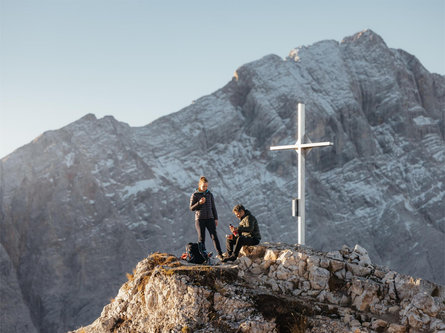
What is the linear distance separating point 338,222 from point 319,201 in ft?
19.3

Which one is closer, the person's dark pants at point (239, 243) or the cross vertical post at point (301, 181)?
the person's dark pants at point (239, 243)

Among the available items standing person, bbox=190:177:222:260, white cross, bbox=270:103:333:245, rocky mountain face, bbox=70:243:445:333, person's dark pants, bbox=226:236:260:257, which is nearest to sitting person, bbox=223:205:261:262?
person's dark pants, bbox=226:236:260:257

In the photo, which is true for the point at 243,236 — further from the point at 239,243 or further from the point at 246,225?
the point at 246,225

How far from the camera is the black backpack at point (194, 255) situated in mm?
14078

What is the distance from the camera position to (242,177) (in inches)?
4931

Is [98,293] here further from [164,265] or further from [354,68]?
[164,265]

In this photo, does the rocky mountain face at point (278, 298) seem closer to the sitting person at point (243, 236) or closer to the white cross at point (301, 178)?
the sitting person at point (243, 236)

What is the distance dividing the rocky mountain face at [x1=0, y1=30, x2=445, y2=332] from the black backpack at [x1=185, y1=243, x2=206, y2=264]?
82206 millimetres

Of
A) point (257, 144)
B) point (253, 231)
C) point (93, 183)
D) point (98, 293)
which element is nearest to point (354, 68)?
point (257, 144)

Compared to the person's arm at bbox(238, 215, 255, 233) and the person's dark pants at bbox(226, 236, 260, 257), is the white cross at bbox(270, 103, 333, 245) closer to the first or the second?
the person's arm at bbox(238, 215, 255, 233)

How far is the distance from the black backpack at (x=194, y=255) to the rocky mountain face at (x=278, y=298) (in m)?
1.05

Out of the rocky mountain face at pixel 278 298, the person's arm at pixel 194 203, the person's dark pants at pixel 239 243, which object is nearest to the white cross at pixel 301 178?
the person's dark pants at pixel 239 243

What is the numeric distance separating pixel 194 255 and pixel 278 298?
3.11m

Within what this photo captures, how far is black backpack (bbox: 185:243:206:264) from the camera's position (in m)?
14.1
